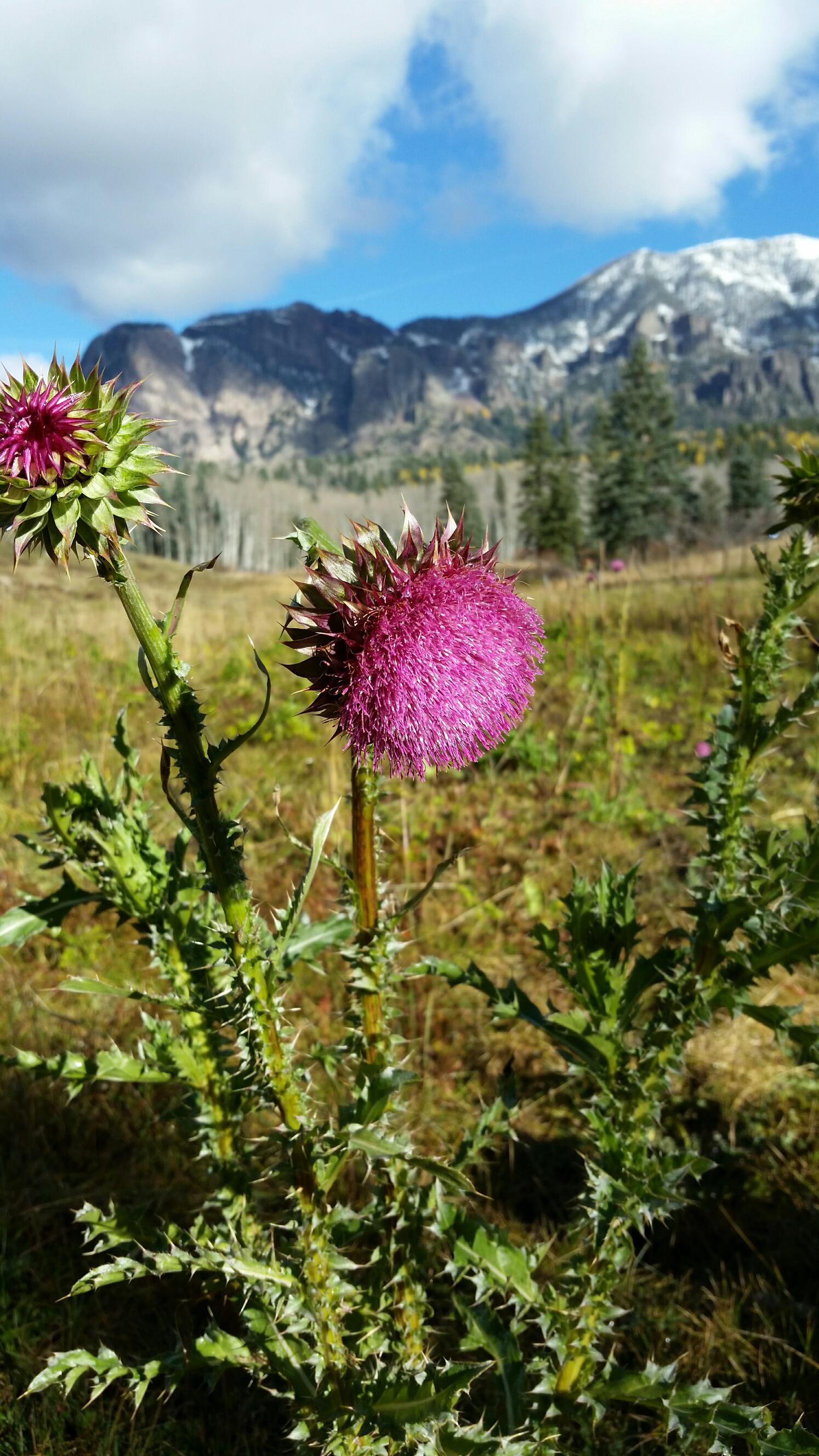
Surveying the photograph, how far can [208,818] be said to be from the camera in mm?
1665

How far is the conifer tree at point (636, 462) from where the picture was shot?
2435 inches

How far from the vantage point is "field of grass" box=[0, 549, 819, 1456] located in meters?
2.79

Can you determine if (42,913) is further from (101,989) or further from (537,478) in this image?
(537,478)

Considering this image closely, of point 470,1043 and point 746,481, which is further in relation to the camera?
point 746,481

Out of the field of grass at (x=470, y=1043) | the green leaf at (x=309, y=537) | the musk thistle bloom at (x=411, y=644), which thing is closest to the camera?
the green leaf at (x=309, y=537)

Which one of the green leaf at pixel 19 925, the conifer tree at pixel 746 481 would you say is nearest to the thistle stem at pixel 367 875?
the green leaf at pixel 19 925

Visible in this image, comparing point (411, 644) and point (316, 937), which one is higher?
point (411, 644)

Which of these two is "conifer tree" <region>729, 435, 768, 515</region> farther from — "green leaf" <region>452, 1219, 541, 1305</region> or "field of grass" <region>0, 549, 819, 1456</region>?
"green leaf" <region>452, 1219, 541, 1305</region>

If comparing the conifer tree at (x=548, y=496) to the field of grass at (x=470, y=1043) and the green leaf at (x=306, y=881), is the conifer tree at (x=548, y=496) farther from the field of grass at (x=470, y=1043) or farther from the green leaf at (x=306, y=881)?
the green leaf at (x=306, y=881)

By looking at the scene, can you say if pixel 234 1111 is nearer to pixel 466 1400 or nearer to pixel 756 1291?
pixel 466 1400

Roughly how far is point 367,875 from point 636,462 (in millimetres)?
64721

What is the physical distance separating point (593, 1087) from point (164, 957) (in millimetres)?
2447

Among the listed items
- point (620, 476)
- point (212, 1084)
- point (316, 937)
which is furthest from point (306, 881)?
point (620, 476)

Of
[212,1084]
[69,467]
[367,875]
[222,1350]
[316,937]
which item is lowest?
[222,1350]
